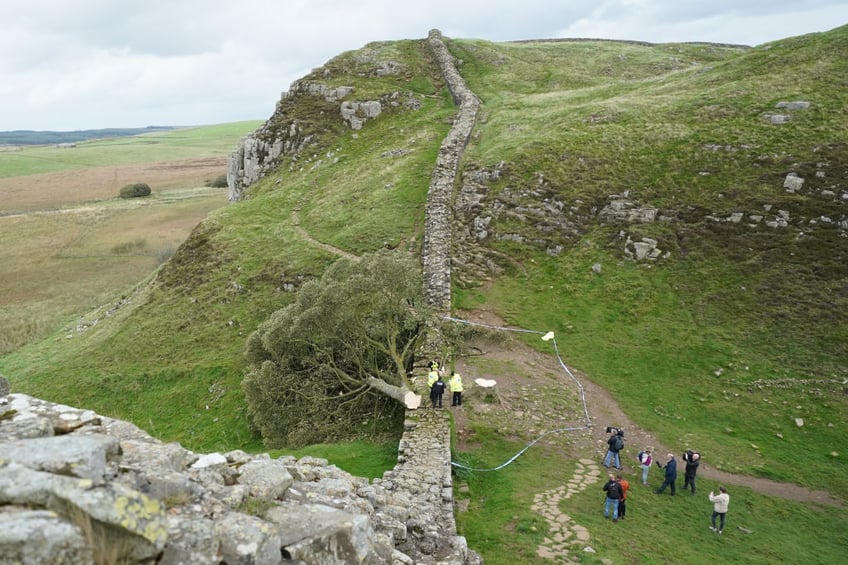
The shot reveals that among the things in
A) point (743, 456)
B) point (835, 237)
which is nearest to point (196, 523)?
point (743, 456)

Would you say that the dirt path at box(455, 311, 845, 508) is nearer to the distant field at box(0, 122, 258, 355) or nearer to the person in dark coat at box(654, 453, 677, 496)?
the person in dark coat at box(654, 453, 677, 496)

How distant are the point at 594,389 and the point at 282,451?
50.8 feet

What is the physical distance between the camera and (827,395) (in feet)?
78.6

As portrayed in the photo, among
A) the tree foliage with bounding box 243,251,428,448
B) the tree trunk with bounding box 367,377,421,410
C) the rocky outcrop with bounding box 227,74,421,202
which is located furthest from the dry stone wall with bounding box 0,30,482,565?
the rocky outcrop with bounding box 227,74,421,202

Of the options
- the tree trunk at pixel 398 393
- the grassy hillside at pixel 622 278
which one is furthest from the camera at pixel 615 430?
the tree trunk at pixel 398 393

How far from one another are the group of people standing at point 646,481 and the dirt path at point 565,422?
89cm

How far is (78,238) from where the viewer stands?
8606 centimetres

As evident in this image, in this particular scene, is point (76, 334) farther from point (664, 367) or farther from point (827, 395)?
point (827, 395)

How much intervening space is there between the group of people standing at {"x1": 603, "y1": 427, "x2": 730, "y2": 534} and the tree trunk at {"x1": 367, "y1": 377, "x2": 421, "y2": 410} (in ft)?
26.4

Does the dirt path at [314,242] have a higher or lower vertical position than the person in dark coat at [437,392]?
higher

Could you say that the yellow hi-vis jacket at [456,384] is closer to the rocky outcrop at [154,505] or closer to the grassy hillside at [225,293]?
the grassy hillside at [225,293]

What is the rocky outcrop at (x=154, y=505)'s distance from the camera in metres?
6.21

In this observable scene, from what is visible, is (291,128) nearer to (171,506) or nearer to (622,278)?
(622,278)

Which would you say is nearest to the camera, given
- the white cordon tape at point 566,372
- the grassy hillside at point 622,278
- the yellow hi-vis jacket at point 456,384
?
the white cordon tape at point 566,372
